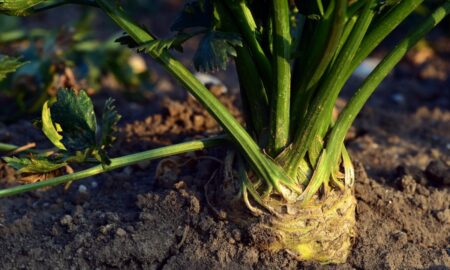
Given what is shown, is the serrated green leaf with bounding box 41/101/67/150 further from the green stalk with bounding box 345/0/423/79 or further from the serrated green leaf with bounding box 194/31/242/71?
the green stalk with bounding box 345/0/423/79

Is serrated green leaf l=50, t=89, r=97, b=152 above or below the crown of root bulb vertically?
above

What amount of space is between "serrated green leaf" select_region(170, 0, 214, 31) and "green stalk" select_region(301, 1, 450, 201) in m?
0.40

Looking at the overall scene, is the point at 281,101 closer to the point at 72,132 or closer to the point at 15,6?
the point at 72,132

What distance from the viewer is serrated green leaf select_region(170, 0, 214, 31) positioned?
6.32 ft

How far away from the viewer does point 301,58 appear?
2.03 meters

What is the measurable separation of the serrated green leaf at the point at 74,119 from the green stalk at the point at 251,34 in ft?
1.31

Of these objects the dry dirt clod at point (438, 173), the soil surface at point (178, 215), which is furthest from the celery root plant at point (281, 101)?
the dry dirt clod at point (438, 173)

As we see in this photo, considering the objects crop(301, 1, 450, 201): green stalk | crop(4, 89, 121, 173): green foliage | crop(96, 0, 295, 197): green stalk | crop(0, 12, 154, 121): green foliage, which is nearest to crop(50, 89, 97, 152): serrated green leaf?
crop(4, 89, 121, 173): green foliage

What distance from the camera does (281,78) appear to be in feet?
6.31

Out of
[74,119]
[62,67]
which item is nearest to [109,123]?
[74,119]

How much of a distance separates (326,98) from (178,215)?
51 centimetres

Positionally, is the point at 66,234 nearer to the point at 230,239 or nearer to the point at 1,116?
the point at 230,239

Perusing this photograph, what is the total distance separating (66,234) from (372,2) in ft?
3.22

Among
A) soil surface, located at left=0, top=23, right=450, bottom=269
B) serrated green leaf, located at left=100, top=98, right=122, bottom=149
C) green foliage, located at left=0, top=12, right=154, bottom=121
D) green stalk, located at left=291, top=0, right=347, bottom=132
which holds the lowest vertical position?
green foliage, located at left=0, top=12, right=154, bottom=121
